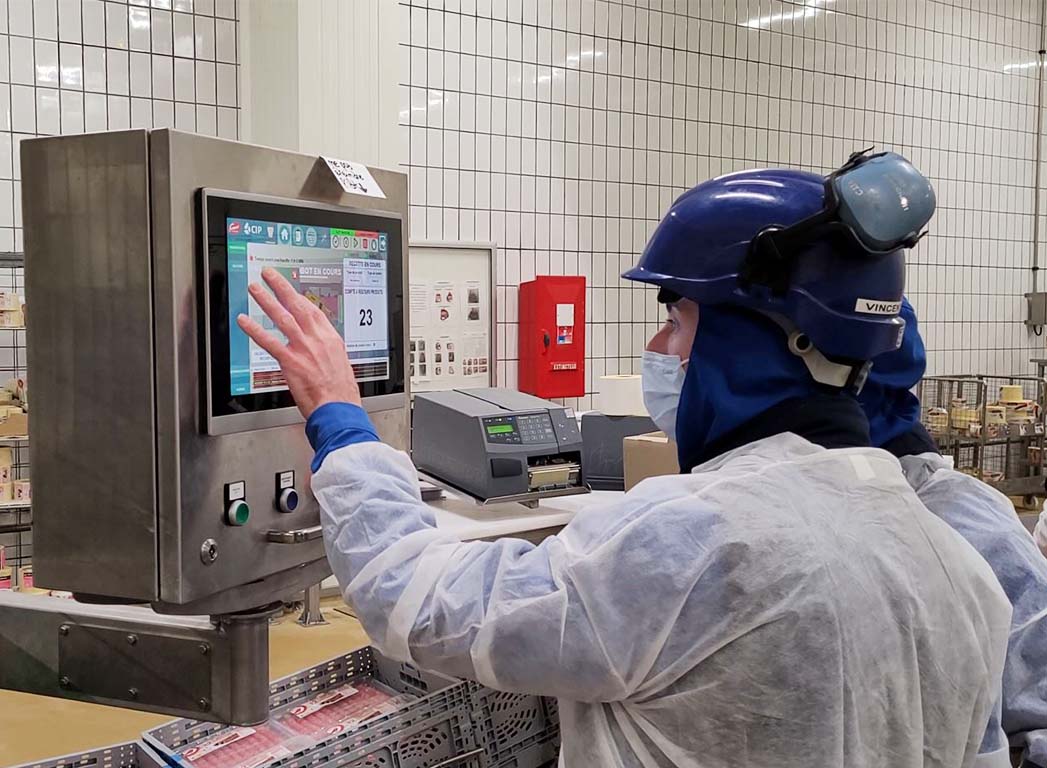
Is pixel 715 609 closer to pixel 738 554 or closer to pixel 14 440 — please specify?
pixel 738 554

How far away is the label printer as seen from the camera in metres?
2.67

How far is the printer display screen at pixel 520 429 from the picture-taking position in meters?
2.69

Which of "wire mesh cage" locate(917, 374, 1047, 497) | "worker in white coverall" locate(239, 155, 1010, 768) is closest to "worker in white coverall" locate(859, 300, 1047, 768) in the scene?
"worker in white coverall" locate(239, 155, 1010, 768)

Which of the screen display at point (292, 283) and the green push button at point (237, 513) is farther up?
the screen display at point (292, 283)

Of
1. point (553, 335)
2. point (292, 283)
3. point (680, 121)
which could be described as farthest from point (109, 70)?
point (292, 283)

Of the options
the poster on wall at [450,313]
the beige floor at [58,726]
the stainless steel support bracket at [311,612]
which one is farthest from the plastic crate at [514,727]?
the poster on wall at [450,313]

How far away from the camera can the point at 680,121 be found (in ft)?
16.7

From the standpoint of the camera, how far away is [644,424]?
3.33 m

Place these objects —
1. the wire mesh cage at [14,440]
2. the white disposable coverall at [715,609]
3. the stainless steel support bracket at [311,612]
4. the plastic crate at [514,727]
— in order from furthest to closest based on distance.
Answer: the stainless steel support bracket at [311,612]
the wire mesh cage at [14,440]
the plastic crate at [514,727]
the white disposable coverall at [715,609]

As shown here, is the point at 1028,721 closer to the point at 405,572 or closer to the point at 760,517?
the point at 760,517

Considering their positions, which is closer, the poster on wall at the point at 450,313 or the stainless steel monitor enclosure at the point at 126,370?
the stainless steel monitor enclosure at the point at 126,370

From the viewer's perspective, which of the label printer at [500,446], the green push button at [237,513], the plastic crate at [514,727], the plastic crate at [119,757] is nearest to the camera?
the green push button at [237,513]

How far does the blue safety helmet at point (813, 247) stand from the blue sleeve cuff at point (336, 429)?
1.33ft

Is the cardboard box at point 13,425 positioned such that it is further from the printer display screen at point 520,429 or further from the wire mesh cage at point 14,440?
the printer display screen at point 520,429
